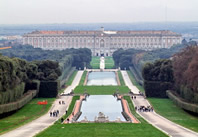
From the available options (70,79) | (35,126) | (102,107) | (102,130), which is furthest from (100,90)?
(102,130)

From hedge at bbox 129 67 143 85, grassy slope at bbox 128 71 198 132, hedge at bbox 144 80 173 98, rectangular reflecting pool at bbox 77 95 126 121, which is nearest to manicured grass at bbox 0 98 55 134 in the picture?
rectangular reflecting pool at bbox 77 95 126 121

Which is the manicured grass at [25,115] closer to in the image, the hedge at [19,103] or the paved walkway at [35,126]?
the hedge at [19,103]

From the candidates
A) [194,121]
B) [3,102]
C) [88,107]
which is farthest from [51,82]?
[194,121]

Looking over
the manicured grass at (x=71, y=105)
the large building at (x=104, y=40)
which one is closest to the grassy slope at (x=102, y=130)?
the manicured grass at (x=71, y=105)

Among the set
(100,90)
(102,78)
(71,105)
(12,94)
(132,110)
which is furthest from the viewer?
(102,78)

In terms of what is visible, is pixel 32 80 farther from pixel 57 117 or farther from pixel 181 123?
pixel 181 123

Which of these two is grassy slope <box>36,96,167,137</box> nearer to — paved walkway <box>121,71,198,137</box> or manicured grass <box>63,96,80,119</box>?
paved walkway <box>121,71,198,137</box>

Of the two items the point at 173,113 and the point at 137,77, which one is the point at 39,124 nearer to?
the point at 173,113
